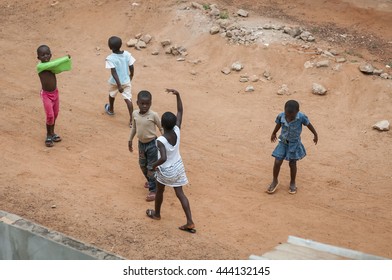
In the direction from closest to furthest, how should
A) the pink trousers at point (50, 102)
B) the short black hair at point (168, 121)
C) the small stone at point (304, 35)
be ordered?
1. the short black hair at point (168, 121)
2. the pink trousers at point (50, 102)
3. the small stone at point (304, 35)

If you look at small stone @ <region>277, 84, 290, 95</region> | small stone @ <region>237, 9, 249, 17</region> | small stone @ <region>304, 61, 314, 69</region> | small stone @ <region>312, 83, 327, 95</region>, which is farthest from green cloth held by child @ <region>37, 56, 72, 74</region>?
small stone @ <region>237, 9, 249, 17</region>

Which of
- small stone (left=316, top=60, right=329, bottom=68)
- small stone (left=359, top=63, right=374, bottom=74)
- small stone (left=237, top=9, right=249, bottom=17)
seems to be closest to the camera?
small stone (left=359, top=63, right=374, bottom=74)

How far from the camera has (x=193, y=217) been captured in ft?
22.2

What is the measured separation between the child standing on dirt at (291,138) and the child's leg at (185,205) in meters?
1.41

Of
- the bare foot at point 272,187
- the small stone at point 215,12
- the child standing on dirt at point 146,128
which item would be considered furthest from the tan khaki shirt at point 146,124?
the small stone at point 215,12

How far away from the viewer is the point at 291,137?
279 inches

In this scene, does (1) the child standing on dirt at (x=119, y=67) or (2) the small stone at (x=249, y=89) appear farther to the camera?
(2) the small stone at (x=249, y=89)

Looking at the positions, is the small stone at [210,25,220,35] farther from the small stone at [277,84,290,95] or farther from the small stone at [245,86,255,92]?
the small stone at [277,84,290,95]

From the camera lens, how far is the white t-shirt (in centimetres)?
858

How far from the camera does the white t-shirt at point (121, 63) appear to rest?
8581mm

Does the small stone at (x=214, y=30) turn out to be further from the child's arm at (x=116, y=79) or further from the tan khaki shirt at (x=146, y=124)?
the tan khaki shirt at (x=146, y=124)

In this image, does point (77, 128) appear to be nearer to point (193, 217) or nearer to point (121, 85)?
point (121, 85)

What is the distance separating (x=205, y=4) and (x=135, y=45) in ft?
5.97

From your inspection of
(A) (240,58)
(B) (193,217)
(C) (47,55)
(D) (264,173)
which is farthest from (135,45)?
(B) (193,217)
